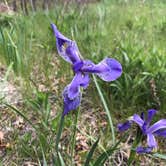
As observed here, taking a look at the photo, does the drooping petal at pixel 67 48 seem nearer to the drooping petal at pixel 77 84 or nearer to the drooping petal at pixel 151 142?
the drooping petal at pixel 77 84

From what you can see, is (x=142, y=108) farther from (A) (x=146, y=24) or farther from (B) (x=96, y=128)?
(A) (x=146, y=24)

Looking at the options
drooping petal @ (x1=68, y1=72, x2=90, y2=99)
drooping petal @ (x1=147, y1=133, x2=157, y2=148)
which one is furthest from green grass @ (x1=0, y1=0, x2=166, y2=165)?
drooping petal @ (x1=68, y1=72, x2=90, y2=99)

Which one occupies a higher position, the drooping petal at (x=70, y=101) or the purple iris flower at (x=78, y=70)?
the purple iris flower at (x=78, y=70)

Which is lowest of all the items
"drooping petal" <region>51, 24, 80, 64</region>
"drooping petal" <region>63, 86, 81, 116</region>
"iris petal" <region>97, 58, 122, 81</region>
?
"drooping petal" <region>63, 86, 81, 116</region>

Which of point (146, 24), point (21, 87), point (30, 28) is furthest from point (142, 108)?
point (146, 24)

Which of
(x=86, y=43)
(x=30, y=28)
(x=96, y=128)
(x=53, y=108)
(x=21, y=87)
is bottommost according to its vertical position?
(x=96, y=128)

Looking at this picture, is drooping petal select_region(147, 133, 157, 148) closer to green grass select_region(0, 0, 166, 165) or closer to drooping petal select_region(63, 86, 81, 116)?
drooping petal select_region(63, 86, 81, 116)

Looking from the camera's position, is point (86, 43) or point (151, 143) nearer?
point (151, 143)

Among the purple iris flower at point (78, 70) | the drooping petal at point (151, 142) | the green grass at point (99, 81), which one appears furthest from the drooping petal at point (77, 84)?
the green grass at point (99, 81)
